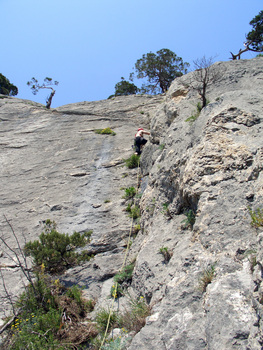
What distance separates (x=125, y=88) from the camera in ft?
103

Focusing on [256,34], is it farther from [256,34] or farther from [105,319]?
[105,319]

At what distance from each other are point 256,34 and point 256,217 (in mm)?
22245

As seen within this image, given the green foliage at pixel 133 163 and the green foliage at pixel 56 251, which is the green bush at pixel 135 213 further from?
the green foliage at pixel 133 163

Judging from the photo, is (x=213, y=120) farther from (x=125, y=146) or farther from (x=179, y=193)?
(x=125, y=146)

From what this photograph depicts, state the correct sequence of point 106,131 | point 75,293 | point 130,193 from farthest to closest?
point 106,131, point 130,193, point 75,293

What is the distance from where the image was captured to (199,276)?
4219 millimetres

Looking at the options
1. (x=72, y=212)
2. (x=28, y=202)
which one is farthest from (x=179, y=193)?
(x=28, y=202)

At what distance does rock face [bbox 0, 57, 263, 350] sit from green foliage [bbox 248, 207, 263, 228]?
9 cm

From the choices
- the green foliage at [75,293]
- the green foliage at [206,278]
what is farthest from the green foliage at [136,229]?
the green foliage at [206,278]

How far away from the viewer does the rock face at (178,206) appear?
360 centimetres

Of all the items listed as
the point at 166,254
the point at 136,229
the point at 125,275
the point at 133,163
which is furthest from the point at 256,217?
the point at 133,163

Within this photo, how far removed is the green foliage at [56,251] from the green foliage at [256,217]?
4300 millimetres

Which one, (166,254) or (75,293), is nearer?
(166,254)

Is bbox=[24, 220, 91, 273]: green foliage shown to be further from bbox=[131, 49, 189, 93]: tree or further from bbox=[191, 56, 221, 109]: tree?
bbox=[131, 49, 189, 93]: tree
